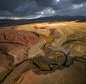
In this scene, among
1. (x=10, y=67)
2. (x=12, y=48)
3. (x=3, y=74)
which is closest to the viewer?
(x=3, y=74)

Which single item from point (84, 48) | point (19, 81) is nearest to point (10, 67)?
point (19, 81)

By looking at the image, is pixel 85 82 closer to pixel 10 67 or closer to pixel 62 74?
pixel 62 74

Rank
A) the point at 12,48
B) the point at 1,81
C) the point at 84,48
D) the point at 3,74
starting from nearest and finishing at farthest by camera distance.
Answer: the point at 1,81, the point at 3,74, the point at 84,48, the point at 12,48

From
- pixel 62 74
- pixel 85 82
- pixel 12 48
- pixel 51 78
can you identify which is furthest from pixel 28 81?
pixel 12 48

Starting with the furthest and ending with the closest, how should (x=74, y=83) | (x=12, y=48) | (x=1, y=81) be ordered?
(x=12, y=48) → (x=1, y=81) → (x=74, y=83)

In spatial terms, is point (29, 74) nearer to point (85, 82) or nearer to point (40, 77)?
point (40, 77)

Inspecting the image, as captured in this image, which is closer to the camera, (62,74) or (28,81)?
(28,81)

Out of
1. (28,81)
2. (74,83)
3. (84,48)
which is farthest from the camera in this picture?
(84,48)

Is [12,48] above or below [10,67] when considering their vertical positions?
above

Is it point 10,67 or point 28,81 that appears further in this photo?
point 10,67
